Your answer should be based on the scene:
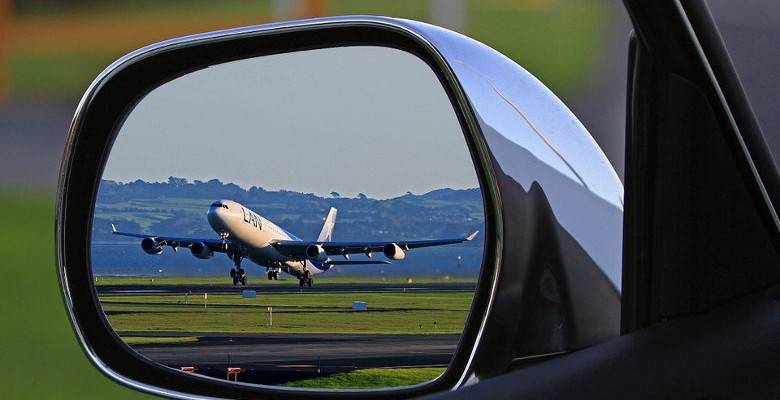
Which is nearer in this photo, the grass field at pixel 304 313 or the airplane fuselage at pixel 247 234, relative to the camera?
the grass field at pixel 304 313

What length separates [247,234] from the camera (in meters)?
2.48

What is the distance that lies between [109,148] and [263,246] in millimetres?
1104

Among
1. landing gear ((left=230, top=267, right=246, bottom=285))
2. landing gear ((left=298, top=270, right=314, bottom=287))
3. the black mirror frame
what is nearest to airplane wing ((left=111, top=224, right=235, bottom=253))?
landing gear ((left=230, top=267, right=246, bottom=285))

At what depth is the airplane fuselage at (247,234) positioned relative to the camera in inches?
91.1

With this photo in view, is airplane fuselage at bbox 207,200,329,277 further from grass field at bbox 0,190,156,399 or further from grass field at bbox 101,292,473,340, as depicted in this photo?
grass field at bbox 0,190,156,399

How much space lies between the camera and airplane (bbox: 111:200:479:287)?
5.74ft

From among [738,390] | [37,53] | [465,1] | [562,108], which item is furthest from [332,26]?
[37,53]

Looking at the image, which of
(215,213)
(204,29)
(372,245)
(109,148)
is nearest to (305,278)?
(215,213)

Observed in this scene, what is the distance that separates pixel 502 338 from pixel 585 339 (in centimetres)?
7

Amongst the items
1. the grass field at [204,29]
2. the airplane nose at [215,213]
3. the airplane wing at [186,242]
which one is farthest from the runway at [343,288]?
the grass field at [204,29]

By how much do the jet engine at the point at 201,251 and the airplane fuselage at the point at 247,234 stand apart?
1.7 inches

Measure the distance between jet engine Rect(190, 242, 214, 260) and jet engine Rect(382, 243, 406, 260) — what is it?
1.66 ft

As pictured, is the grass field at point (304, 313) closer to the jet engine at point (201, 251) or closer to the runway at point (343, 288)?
the runway at point (343, 288)

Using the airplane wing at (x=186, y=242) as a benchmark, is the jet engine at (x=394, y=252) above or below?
below
